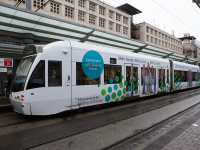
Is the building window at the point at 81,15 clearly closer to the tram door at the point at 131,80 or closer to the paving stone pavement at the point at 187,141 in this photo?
the tram door at the point at 131,80

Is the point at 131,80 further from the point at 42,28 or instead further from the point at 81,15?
the point at 81,15

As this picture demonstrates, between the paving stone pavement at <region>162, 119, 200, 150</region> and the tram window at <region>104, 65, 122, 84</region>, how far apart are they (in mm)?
3904

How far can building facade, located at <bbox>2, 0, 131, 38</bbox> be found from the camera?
2867 centimetres

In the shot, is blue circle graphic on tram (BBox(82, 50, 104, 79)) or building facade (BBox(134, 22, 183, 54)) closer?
blue circle graphic on tram (BBox(82, 50, 104, 79))

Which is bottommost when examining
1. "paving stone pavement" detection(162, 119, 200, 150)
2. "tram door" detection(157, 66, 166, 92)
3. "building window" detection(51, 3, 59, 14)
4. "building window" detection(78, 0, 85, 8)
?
"paving stone pavement" detection(162, 119, 200, 150)

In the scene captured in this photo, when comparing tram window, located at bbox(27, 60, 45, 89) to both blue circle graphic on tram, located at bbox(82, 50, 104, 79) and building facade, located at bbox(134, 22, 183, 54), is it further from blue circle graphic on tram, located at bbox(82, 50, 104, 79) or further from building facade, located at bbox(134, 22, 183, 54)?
building facade, located at bbox(134, 22, 183, 54)

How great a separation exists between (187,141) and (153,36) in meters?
57.2

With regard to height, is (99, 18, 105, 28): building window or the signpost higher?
(99, 18, 105, 28): building window

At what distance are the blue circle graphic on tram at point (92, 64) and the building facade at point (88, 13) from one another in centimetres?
2310

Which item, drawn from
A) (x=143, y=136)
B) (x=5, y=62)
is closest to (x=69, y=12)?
(x=5, y=62)

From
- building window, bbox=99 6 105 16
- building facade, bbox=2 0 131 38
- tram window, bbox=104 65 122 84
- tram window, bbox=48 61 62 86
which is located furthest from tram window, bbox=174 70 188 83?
building window, bbox=99 6 105 16

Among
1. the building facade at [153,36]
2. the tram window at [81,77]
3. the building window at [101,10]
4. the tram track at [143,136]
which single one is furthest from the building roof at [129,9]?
the tram track at [143,136]

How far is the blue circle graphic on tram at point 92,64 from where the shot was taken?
644 centimetres

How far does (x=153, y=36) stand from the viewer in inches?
2185
